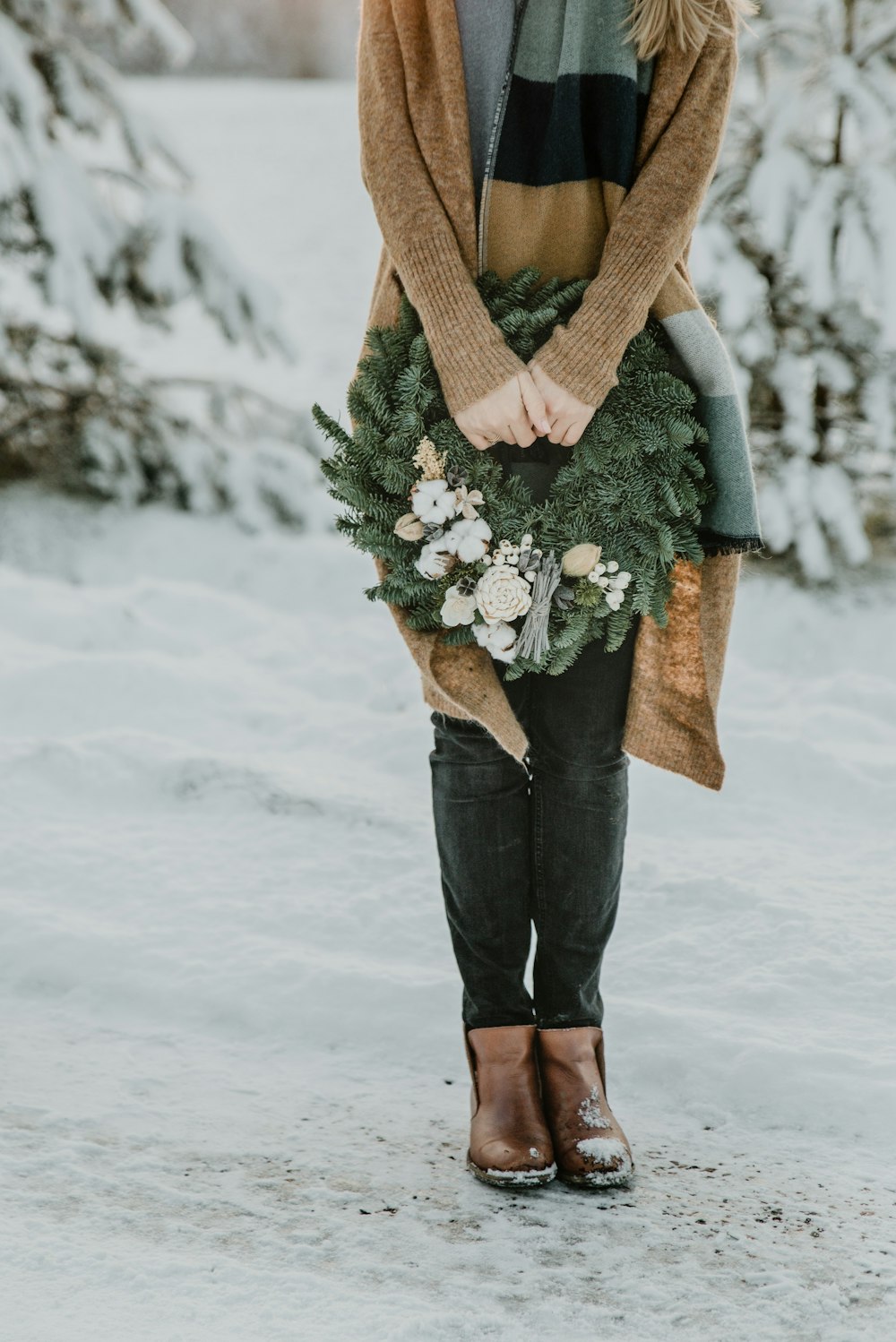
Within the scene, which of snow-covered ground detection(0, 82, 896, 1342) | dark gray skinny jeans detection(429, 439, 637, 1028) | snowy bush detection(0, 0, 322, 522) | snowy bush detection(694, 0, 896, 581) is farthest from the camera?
snowy bush detection(0, 0, 322, 522)

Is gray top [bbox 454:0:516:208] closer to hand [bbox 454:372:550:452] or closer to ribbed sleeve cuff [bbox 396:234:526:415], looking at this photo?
ribbed sleeve cuff [bbox 396:234:526:415]

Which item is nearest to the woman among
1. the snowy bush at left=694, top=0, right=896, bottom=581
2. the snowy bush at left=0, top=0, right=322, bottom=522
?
the snowy bush at left=694, top=0, right=896, bottom=581

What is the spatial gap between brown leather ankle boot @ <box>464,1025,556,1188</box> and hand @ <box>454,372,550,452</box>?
2.50 feet

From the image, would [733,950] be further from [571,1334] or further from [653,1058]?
[571,1334]

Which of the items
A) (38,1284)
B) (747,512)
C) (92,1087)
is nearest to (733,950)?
(747,512)

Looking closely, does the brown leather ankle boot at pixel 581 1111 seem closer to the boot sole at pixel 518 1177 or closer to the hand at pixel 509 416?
Answer: the boot sole at pixel 518 1177

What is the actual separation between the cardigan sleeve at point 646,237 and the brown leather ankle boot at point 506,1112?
828 millimetres

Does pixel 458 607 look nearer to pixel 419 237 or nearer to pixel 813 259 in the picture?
pixel 419 237

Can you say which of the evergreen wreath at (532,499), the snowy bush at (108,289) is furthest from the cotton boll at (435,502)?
the snowy bush at (108,289)

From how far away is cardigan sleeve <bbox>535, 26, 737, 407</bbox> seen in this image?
143 cm

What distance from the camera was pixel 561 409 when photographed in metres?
1.43

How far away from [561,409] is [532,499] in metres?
0.13

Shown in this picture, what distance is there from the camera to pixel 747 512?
1.52 meters

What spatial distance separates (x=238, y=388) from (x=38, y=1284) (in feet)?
11.6
